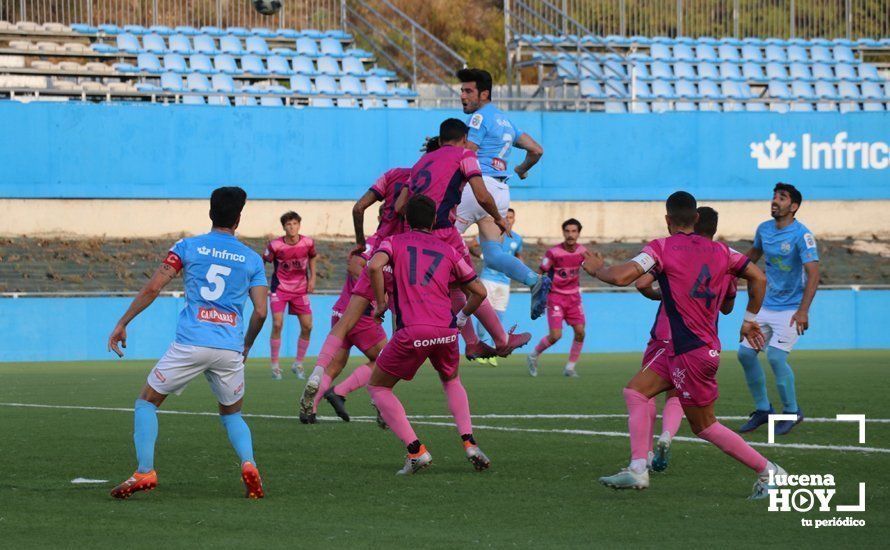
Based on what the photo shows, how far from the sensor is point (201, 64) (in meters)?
32.3

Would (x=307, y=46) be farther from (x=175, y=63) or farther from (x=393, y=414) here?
(x=393, y=414)

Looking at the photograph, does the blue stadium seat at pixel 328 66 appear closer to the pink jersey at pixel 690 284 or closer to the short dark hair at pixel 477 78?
the short dark hair at pixel 477 78

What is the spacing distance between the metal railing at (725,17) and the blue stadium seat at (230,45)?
862cm

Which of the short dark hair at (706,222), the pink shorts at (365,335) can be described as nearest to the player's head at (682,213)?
the short dark hair at (706,222)

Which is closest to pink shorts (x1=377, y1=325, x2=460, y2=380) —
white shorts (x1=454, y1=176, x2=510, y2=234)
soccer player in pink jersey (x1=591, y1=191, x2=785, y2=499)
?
soccer player in pink jersey (x1=591, y1=191, x2=785, y2=499)

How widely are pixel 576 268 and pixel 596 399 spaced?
614 centimetres

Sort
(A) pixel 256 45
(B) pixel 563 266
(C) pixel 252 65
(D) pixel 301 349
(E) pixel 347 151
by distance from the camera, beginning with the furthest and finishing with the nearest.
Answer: (A) pixel 256 45, (C) pixel 252 65, (E) pixel 347 151, (B) pixel 563 266, (D) pixel 301 349

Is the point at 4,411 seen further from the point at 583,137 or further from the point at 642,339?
the point at 583,137

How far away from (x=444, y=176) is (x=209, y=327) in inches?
112

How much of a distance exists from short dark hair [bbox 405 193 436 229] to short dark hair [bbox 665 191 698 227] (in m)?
1.67

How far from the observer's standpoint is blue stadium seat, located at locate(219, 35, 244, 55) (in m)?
33.1

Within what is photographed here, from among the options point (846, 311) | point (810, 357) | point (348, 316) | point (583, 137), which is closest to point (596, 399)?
point (348, 316)

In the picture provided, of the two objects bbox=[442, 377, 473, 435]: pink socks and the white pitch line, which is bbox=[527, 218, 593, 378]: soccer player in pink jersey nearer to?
the white pitch line

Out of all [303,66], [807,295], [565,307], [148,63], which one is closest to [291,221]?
[565,307]
